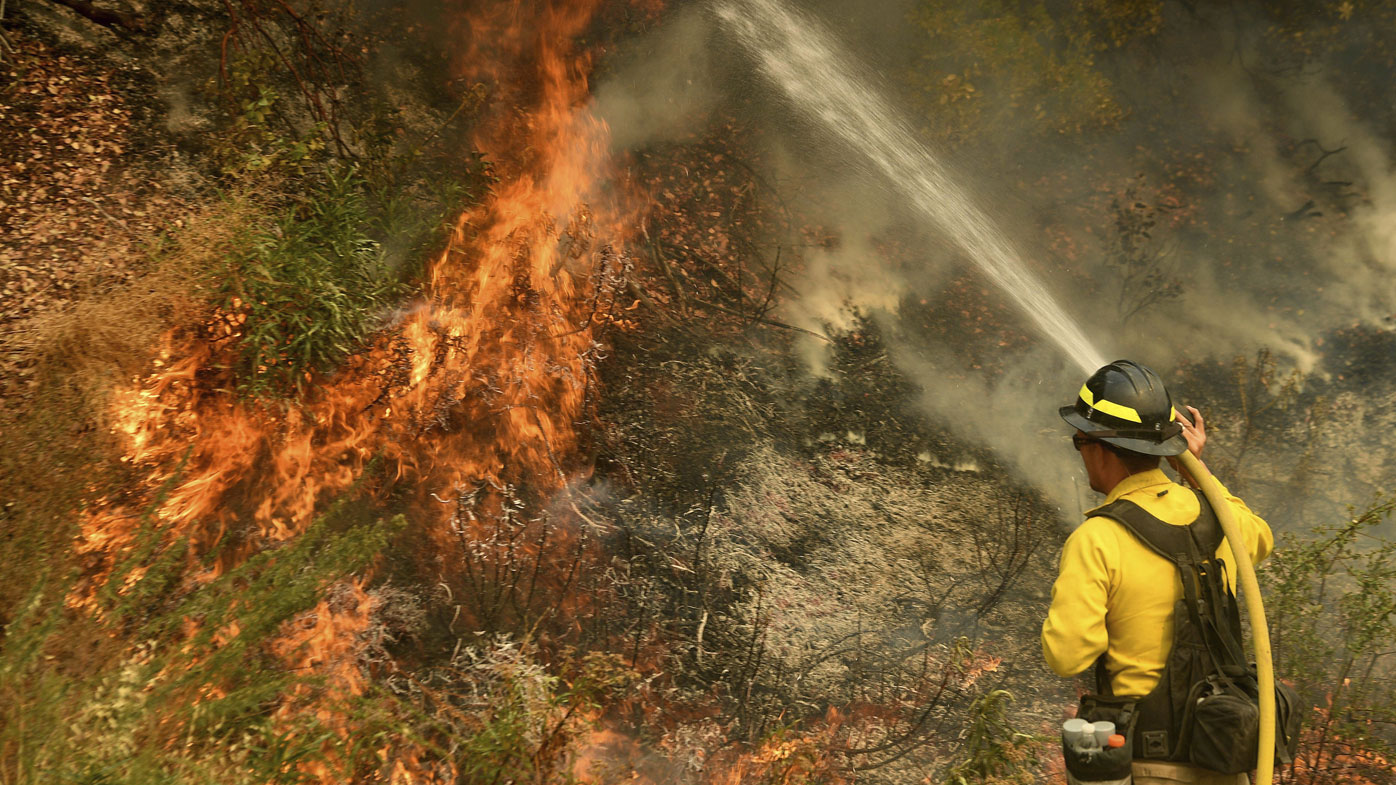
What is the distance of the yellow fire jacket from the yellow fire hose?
9 centimetres

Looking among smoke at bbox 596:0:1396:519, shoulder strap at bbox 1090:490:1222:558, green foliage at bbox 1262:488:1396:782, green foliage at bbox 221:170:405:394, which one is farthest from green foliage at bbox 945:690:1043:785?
green foliage at bbox 221:170:405:394

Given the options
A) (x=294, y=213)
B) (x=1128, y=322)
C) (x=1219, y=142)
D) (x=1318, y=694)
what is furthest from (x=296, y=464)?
(x=1219, y=142)

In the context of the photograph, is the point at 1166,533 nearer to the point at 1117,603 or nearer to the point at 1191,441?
the point at 1117,603

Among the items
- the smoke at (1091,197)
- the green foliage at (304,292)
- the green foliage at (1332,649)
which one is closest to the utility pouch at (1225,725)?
the green foliage at (1332,649)

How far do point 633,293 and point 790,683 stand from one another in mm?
3045

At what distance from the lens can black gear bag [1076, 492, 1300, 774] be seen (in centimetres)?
254

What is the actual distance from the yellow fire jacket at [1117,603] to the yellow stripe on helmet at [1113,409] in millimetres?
243

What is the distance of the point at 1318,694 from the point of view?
5039 mm

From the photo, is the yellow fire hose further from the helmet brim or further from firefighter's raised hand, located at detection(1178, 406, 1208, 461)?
firefighter's raised hand, located at detection(1178, 406, 1208, 461)

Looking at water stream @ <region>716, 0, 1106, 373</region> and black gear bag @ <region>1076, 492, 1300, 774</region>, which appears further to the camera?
water stream @ <region>716, 0, 1106, 373</region>

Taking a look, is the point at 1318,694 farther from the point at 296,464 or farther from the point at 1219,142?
the point at 1219,142

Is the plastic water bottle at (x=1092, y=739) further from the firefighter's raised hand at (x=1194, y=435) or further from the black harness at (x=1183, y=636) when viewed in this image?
the firefighter's raised hand at (x=1194, y=435)

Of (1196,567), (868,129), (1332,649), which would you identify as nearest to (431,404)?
(1196,567)

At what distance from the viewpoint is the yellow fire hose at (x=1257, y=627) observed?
8.25ft
